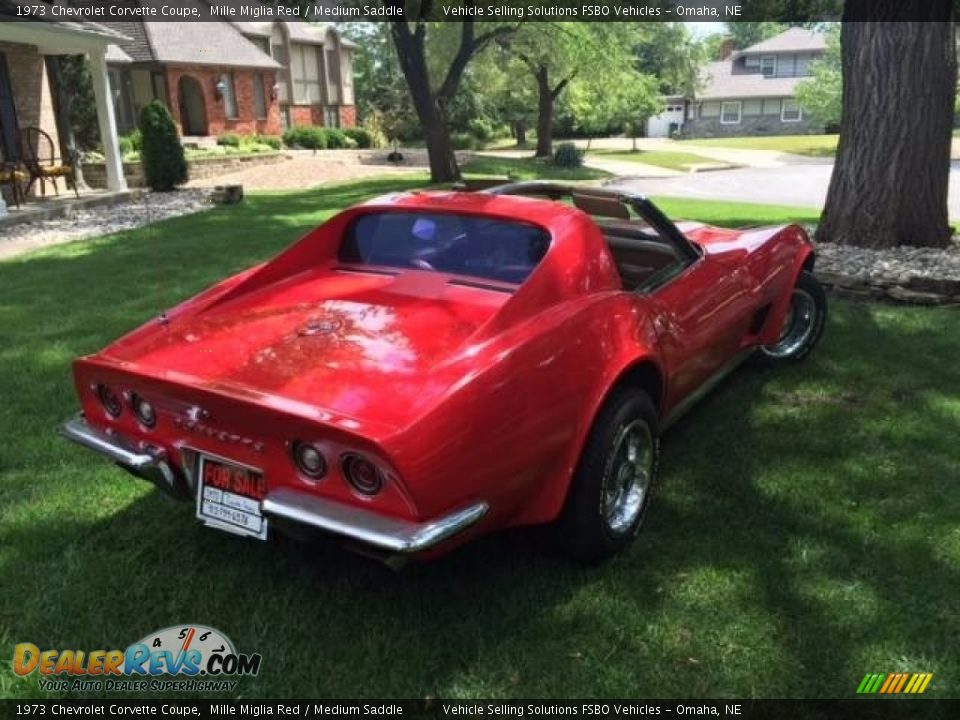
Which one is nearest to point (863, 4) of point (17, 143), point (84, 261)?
point (84, 261)

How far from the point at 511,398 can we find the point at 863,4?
23.0 feet

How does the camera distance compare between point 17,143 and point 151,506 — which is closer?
point 151,506

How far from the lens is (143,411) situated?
2762 millimetres

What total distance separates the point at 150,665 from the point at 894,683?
89.9 inches

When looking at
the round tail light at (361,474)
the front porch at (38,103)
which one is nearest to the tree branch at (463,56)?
the front porch at (38,103)

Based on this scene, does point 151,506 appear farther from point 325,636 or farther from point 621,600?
point 621,600

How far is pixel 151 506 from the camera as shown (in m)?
3.41

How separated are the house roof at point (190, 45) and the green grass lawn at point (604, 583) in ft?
91.8

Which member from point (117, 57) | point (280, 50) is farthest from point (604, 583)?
point (280, 50)

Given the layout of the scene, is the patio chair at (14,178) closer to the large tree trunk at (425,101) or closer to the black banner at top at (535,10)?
the black banner at top at (535,10)

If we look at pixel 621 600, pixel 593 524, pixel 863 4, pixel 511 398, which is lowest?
pixel 621 600

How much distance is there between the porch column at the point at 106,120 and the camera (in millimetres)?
14961

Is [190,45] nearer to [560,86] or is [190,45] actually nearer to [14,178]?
[560,86]

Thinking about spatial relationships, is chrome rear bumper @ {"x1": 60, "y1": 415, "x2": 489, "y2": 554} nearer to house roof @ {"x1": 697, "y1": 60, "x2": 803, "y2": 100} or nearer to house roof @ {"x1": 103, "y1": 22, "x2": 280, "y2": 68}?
house roof @ {"x1": 103, "y1": 22, "x2": 280, "y2": 68}
